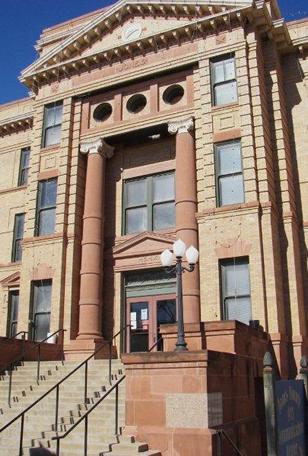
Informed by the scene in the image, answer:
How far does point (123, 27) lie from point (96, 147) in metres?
4.76

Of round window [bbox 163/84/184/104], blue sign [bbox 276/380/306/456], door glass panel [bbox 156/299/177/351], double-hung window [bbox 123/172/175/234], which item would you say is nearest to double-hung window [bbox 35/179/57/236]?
double-hung window [bbox 123/172/175/234]

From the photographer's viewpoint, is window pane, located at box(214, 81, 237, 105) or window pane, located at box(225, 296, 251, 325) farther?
window pane, located at box(214, 81, 237, 105)

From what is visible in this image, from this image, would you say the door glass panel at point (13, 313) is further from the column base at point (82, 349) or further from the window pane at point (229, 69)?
the window pane at point (229, 69)

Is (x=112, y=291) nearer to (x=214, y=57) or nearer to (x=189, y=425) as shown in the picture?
(x=214, y=57)

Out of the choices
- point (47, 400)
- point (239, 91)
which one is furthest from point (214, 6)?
point (47, 400)

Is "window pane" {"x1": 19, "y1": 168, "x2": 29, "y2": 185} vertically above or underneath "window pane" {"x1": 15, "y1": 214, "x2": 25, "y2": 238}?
above

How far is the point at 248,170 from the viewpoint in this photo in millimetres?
16766

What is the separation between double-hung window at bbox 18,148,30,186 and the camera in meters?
25.0

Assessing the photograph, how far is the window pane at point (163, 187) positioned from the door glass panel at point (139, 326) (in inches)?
149

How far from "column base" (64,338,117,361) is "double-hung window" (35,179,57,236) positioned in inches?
175

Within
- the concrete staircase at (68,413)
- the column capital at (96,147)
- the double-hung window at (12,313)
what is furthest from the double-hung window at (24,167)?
the concrete staircase at (68,413)

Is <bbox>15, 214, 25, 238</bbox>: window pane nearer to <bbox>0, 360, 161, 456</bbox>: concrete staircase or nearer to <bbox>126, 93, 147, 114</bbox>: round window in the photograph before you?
<bbox>126, 93, 147, 114</bbox>: round window

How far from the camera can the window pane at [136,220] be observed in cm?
1953

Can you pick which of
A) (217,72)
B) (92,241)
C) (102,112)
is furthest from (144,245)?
(217,72)
